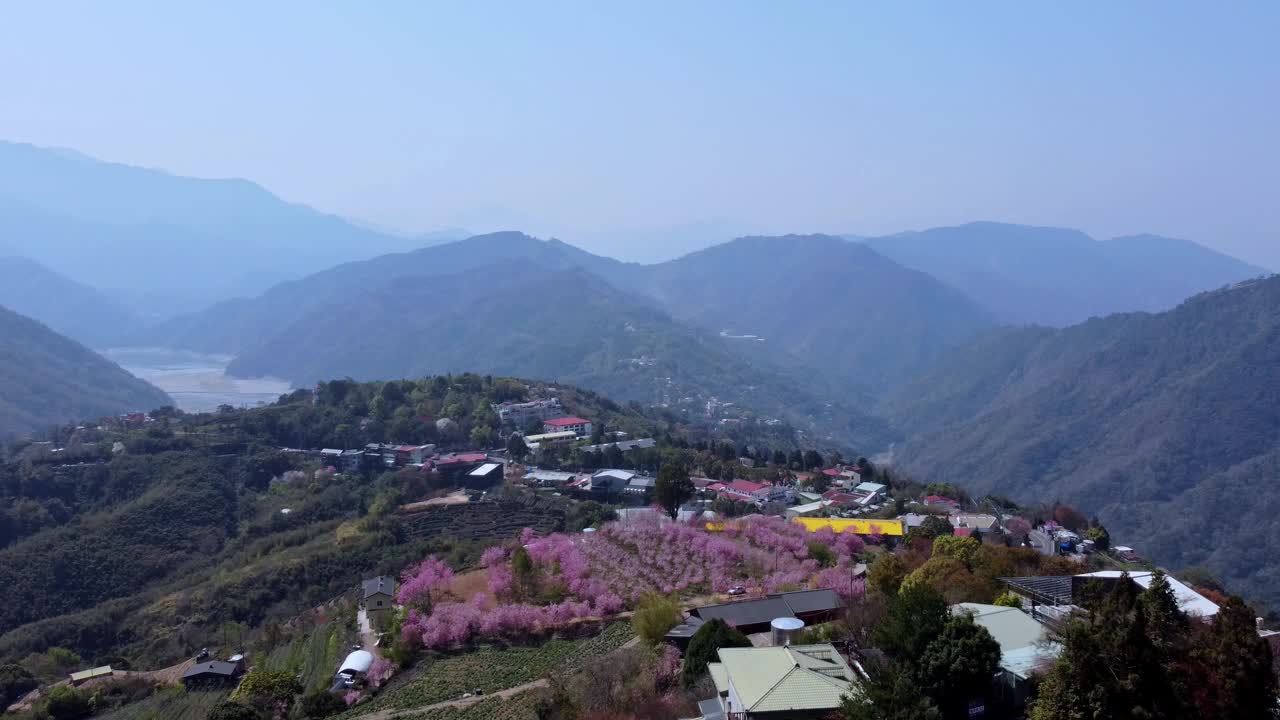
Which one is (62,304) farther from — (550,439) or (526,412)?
(550,439)

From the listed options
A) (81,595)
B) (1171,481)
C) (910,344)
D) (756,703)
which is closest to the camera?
(756,703)

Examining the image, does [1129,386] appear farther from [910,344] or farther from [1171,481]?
[910,344]

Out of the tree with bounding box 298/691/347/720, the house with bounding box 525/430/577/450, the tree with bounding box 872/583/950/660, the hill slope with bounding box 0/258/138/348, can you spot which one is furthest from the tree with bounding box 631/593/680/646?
the hill slope with bounding box 0/258/138/348

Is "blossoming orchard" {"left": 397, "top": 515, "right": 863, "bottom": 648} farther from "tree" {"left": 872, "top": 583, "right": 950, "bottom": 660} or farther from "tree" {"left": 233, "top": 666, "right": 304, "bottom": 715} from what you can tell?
"tree" {"left": 872, "top": 583, "right": 950, "bottom": 660}

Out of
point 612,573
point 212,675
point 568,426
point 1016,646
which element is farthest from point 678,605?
point 568,426

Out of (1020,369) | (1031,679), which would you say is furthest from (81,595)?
(1020,369)

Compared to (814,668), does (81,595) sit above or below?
below

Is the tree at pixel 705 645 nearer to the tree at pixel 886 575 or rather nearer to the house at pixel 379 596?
the tree at pixel 886 575
